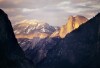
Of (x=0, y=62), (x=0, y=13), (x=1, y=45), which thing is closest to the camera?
(x=0, y=62)

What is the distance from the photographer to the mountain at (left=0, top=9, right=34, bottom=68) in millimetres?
168375

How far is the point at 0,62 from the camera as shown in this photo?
528 feet

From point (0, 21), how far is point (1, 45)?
1750 centimetres

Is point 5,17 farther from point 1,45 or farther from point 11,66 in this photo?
point 11,66

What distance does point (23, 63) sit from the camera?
607 ft

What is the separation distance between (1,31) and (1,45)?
9850mm

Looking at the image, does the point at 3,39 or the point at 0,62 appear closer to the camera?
the point at 0,62

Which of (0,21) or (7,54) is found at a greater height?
(0,21)

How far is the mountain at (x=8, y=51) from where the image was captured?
6629 inches

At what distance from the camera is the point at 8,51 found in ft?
592

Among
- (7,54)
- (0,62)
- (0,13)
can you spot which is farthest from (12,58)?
(0,13)

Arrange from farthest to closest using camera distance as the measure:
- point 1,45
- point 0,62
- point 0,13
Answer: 1. point 0,13
2. point 1,45
3. point 0,62

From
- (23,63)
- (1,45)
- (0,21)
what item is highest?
(0,21)

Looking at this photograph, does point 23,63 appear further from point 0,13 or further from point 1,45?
point 0,13
